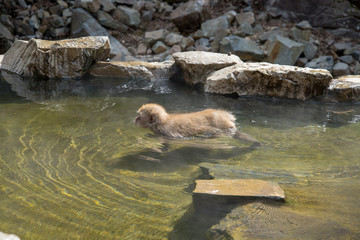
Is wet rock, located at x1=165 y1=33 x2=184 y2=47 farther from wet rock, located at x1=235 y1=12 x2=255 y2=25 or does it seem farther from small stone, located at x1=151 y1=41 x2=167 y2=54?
wet rock, located at x1=235 y1=12 x2=255 y2=25

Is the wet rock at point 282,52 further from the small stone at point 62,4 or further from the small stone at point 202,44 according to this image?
the small stone at point 62,4

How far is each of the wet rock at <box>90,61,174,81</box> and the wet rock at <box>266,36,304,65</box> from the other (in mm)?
4764

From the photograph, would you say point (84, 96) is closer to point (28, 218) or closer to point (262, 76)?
point (262, 76)

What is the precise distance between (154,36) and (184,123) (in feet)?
34.4

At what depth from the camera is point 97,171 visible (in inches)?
123

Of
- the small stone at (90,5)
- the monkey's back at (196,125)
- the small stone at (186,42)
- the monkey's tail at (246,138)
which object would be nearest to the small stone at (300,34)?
the small stone at (186,42)

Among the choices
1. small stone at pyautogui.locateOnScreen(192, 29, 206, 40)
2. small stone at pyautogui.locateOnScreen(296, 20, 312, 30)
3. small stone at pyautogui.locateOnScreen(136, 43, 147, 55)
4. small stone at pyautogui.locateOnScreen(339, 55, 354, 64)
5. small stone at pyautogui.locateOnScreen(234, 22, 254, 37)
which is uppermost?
small stone at pyautogui.locateOnScreen(296, 20, 312, 30)


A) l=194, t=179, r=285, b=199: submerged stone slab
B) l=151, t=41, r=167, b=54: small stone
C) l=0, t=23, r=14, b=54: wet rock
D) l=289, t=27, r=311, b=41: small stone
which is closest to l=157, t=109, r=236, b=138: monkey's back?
l=194, t=179, r=285, b=199: submerged stone slab

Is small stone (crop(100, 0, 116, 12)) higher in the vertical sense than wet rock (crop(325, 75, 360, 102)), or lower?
higher

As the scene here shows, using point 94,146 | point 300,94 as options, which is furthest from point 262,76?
point 94,146

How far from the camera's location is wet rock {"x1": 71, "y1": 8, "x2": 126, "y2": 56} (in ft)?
46.5

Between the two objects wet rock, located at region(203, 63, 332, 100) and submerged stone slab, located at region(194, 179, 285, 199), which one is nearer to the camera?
submerged stone slab, located at region(194, 179, 285, 199)

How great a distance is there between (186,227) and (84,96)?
5228 mm

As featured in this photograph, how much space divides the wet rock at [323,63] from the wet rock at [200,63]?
5.13m
